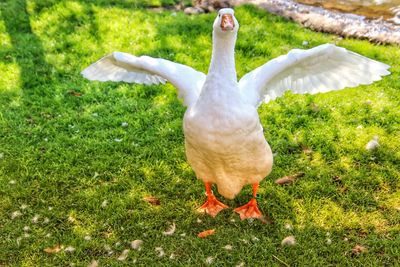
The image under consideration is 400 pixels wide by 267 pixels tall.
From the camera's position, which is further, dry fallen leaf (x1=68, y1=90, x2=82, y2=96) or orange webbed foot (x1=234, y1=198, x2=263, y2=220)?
dry fallen leaf (x1=68, y1=90, x2=82, y2=96)

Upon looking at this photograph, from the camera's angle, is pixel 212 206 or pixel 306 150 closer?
pixel 212 206

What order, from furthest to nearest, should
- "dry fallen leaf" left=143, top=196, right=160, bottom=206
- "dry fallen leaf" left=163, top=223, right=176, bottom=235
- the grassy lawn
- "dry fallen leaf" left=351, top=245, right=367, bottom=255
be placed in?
"dry fallen leaf" left=143, top=196, right=160, bottom=206
"dry fallen leaf" left=163, top=223, right=176, bottom=235
the grassy lawn
"dry fallen leaf" left=351, top=245, right=367, bottom=255

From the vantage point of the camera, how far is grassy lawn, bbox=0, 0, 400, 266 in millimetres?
3811

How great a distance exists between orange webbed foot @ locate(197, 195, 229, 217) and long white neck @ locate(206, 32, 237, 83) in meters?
1.27

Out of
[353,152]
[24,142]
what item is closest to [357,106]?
[353,152]

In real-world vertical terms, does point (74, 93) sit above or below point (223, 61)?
below

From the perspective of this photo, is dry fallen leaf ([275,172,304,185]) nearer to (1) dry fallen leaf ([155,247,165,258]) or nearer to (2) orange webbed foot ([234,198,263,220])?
(2) orange webbed foot ([234,198,263,220])

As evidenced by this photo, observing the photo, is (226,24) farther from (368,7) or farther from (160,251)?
(368,7)

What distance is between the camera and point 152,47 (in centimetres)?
668

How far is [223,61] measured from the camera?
3328mm

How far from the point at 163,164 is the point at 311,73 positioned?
5.83ft

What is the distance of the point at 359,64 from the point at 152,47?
3.63 metres

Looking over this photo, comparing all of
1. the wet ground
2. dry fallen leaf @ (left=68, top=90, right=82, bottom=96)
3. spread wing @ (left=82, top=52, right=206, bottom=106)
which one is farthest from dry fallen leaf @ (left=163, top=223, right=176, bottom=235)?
the wet ground

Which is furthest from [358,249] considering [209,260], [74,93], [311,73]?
[74,93]
